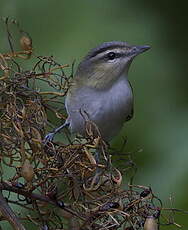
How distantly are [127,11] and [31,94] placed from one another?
5.08 ft

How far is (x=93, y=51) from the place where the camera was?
2.28 metres

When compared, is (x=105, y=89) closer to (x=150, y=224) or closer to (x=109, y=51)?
(x=109, y=51)

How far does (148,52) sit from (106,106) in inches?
34.2

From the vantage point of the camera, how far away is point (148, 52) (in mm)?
3047

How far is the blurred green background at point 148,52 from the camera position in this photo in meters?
2.57

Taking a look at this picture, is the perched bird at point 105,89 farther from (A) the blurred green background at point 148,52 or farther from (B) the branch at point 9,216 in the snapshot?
(B) the branch at point 9,216

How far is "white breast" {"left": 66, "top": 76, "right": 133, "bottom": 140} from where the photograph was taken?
220cm

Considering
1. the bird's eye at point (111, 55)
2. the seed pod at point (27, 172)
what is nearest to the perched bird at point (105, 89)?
the bird's eye at point (111, 55)

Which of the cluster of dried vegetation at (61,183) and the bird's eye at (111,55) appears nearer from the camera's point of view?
the cluster of dried vegetation at (61,183)

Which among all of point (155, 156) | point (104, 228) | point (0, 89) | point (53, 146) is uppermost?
point (0, 89)

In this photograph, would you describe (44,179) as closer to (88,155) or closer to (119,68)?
(88,155)

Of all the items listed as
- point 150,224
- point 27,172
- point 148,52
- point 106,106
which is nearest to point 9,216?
point 27,172

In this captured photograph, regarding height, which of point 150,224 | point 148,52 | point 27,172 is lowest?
point 148,52

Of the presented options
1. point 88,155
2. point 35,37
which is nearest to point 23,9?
point 35,37
